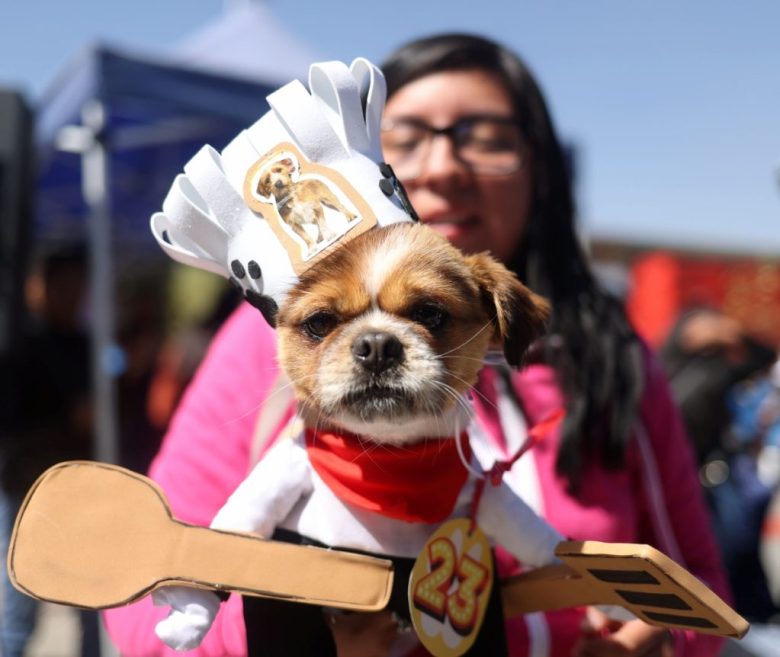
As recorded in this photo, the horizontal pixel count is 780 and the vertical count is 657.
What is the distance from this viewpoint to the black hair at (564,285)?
1.32 metres

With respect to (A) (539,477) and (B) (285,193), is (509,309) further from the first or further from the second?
(A) (539,477)

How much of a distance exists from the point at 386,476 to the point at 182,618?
279 millimetres

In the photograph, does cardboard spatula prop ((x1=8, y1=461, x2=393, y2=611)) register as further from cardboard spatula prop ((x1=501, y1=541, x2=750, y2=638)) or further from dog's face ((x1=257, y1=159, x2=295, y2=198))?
dog's face ((x1=257, y1=159, x2=295, y2=198))

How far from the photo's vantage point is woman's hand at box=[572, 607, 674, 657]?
1.06m

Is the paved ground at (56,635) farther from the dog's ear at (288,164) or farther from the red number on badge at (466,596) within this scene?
the dog's ear at (288,164)

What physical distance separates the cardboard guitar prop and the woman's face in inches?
25.9

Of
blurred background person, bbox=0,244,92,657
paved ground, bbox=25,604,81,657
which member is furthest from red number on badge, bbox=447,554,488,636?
paved ground, bbox=25,604,81,657

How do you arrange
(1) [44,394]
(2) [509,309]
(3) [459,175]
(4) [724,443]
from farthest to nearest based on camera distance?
(4) [724,443] → (1) [44,394] → (3) [459,175] → (2) [509,309]

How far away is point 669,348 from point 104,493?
3.23 meters

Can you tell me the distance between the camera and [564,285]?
151cm

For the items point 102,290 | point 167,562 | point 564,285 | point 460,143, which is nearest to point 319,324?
point 167,562

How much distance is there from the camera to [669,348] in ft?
11.7

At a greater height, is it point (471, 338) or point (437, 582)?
point (471, 338)

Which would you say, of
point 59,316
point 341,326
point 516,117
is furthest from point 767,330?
point 341,326
